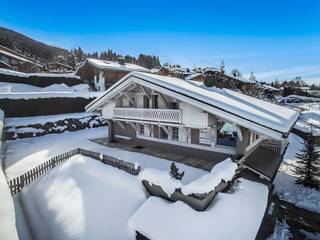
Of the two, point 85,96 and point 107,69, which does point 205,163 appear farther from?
point 107,69

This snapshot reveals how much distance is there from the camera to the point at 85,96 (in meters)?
28.5

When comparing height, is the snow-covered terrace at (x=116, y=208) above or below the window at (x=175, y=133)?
below

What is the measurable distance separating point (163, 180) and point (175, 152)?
20.2 ft

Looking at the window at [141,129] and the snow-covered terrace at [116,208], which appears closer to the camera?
the snow-covered terrace at [116,208]

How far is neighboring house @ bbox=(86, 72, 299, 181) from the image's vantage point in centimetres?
1036

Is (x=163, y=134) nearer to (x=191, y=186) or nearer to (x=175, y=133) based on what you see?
(x=175, y=133)

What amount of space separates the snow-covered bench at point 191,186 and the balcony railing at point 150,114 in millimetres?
4450

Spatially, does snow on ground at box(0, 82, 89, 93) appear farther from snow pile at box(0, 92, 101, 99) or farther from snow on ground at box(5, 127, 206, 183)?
snow on ground at box(5, 127, 206, 183)

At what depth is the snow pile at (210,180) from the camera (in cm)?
804

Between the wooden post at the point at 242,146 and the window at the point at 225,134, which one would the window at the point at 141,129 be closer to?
the window at the point at 225,134

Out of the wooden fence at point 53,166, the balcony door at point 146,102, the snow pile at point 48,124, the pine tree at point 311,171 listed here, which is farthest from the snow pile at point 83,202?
the pine tree at point 311,171

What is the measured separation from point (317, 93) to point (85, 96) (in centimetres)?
8177

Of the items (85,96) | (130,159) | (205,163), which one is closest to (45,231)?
(130,159)

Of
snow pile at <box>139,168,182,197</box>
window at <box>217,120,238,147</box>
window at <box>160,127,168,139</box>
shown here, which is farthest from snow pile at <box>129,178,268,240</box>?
window at <box>160,127,168,139</box>
